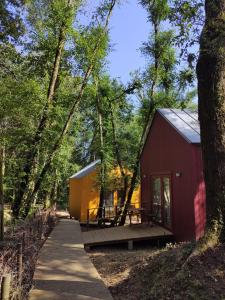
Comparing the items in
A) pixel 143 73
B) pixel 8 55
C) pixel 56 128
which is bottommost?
pixel 56 128

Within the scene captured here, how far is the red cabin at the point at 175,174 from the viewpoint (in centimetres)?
1046

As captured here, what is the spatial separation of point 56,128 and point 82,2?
16.1 feet

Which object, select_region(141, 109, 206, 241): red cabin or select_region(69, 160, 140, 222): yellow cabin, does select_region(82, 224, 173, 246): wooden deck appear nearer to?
select_region(141, 109, 206, 241): red cabin

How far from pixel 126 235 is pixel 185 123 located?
4563 millimetres

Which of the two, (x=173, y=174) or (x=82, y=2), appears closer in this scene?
(x=173, y=174)

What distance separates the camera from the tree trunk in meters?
5.59

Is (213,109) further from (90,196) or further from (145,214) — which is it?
(90,196)

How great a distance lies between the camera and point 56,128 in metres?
13.5

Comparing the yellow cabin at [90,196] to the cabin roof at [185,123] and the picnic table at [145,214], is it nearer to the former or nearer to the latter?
the picnic table at [145,214]

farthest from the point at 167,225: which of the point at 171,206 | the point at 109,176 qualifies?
the point at 109,176

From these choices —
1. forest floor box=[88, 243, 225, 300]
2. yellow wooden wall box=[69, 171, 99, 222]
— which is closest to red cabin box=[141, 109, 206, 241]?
forest floor box=[88, 243, 225, 300]

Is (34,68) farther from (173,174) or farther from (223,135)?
(223,135)

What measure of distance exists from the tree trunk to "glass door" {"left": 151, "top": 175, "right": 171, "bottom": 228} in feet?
21.7

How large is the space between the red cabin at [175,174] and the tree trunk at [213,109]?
4.71 m
